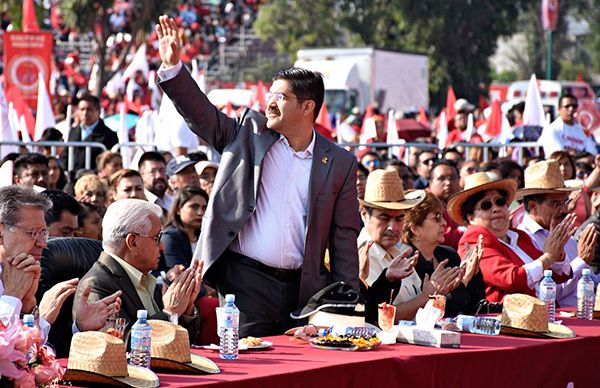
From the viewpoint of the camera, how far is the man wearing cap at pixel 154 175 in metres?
12.7

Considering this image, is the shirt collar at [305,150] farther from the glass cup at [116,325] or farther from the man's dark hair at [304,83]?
the glass cup at [116,325]

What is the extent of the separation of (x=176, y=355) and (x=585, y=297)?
11.5 feet

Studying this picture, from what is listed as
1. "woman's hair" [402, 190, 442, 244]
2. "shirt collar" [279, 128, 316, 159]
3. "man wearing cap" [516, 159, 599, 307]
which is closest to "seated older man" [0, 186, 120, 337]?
"shirt collar" [279, 128, 316, 159]

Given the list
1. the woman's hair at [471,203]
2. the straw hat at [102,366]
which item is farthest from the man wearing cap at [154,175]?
the straw hat at [102,366]

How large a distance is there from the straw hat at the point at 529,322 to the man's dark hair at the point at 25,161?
5172 mm

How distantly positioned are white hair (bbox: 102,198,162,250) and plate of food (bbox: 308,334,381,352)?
1066 millimetres

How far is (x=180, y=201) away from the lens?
1075 centimetres

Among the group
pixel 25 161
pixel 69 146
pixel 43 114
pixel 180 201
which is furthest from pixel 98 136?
pixel 180 201

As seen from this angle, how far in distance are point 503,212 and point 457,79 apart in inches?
1833

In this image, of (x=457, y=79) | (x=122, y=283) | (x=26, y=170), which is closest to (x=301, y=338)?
(x=122, y=283)

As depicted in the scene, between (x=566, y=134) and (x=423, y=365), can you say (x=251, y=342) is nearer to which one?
(x=423, y=365)

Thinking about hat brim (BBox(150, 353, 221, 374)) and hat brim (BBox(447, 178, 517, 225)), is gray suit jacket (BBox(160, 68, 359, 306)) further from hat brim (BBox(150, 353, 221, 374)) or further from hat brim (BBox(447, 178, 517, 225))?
hat brim (BBox(447, 178, 517, 225))

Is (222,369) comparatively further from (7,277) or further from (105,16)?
(105,16)

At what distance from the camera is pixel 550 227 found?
10.6 m
